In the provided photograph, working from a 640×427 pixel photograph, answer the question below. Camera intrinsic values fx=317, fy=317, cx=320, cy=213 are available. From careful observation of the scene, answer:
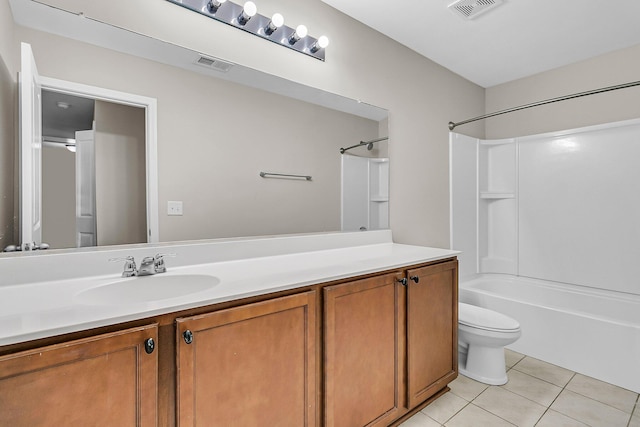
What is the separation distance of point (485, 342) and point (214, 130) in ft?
6.60

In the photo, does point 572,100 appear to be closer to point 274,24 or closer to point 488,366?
point 488,366

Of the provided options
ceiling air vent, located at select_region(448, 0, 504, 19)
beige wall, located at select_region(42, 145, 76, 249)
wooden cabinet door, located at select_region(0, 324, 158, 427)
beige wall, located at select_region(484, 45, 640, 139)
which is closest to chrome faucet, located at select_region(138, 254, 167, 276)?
beige wall, located at select_region(42, 145, 76, 249)

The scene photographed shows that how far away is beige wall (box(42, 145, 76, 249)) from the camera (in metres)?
1.23

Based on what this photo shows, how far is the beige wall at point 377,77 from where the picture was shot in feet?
4.83

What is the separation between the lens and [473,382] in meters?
2.05

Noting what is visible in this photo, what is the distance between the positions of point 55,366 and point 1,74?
104cm

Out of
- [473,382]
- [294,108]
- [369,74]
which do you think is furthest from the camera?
[369,74]

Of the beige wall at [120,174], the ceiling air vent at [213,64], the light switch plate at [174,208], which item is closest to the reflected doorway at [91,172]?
the beige wall at [120,174]

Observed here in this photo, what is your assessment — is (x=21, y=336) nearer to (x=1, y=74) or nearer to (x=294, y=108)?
(x=1, y=74)

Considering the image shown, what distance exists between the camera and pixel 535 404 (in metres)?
1.81

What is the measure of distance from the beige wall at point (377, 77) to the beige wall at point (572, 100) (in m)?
0.24

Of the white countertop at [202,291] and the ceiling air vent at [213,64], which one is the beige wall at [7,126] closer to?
the white countertop at [202,291]

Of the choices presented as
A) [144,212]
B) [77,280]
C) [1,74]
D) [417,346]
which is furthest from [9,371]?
[417,346]

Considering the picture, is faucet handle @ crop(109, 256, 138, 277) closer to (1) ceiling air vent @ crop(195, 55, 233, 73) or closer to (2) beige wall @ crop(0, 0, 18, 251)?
(2) beige wall @ crop(0, 0, 18, 251)
